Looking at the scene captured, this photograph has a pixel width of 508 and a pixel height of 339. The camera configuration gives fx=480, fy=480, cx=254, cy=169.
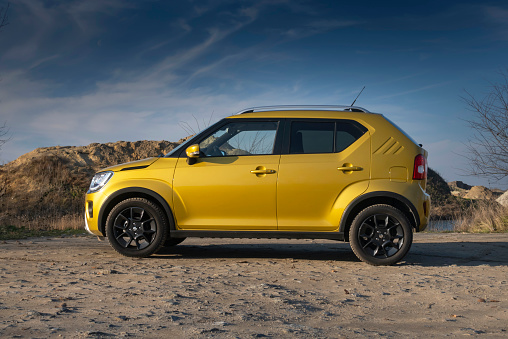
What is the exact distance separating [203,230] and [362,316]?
304cm

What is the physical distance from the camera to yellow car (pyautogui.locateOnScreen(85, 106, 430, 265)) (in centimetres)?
627

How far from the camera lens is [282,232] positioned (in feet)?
20.9

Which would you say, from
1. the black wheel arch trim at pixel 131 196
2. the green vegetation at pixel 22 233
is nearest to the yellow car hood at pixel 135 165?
the black wheel arch trim at pixel 131 196

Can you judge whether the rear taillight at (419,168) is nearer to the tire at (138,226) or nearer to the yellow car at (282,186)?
the yellow car at (282,186)

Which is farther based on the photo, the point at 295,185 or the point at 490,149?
the point at 490,149

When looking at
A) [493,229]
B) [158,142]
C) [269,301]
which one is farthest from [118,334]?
[158,142]

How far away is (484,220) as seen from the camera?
525 inches

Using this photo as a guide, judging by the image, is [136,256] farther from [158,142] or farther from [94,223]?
[158,142]

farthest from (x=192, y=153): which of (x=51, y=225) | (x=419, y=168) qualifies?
(x=51, y=225)

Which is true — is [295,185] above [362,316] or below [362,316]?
above

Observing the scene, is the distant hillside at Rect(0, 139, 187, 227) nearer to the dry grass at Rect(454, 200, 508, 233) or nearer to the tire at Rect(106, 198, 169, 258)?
the tire at Rect(106, 198, 169, 258)

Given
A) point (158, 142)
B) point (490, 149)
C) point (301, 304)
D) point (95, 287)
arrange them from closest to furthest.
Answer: point (301, 304)
point (95, 287)
point (490, 149)
point (158, 142)

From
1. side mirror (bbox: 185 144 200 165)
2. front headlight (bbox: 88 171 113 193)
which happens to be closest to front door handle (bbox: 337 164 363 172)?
side mirror (bbox: 185 144 200 165)

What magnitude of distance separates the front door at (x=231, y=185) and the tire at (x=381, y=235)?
3.65ft
